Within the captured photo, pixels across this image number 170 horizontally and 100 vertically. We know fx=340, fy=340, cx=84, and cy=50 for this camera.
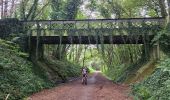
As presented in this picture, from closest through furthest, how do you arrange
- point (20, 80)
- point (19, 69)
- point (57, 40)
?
1. point (20, 80)
2. point (19, 69)
3. point (57, 40)

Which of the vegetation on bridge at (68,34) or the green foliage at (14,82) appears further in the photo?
the vegetation on bridge at (68,34)

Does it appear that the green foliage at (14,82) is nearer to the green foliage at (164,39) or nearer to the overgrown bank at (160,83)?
the overgrown bank at (160,83)

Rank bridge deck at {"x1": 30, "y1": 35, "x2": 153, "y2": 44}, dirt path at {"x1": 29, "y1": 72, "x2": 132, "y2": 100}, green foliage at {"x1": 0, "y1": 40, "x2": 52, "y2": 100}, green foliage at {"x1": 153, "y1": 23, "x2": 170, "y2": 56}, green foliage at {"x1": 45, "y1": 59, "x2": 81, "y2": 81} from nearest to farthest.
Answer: green foliage at {"x1": 0, "y1": 40, "x2": 52, "y2": 100}
dirt path at {"x1": 29, "y1": 72, "x2": 132, "y2": 100}
green foliage at {"x1": 153, "y1": 23, "x2": 170, "y2": 56}
bridge deck at {"x1": 30, "y1": 35, "x2": 153, "y2": 44}
green foliage at {"x1": 45, "y1": 59, "x2": 81, "y2": 81}

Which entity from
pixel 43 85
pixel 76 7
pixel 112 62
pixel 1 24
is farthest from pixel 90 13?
pixel 43 85

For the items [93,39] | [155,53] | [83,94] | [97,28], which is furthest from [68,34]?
[83,94]

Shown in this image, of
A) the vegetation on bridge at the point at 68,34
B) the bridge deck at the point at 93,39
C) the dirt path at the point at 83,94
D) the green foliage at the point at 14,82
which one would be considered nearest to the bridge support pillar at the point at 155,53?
the vegetation on bridge at the point at 68,34

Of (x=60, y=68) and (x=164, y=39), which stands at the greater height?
(x=164, y=39)

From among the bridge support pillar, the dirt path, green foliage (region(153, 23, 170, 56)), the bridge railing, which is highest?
the bridge railing

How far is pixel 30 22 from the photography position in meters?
32.2

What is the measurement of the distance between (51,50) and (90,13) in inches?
370

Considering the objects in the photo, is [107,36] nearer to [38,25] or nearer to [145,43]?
[145,43]

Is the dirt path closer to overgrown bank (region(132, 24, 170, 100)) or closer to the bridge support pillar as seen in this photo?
overgrown bank (region(132, 24, 170, 100))

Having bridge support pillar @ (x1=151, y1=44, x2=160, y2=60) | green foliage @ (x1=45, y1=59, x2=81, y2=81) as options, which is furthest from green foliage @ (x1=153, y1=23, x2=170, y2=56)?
green foliage @ (x1=45, y1=59, x2=81, y2=81)

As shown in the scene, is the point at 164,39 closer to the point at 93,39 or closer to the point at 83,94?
the point at 93,39
